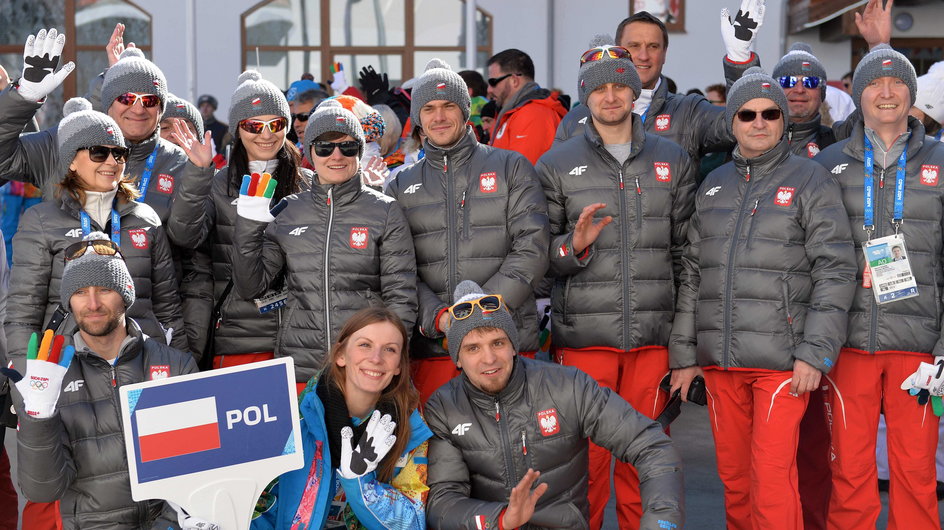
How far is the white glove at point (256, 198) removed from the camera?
4.59 metres

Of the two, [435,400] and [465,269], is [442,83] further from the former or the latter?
[435,400]

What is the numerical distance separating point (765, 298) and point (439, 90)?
166cm

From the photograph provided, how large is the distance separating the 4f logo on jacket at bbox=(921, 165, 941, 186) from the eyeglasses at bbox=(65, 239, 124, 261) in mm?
3296

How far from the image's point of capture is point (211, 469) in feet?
12.4

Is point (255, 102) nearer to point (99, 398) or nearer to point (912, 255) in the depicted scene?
point (99, 398)

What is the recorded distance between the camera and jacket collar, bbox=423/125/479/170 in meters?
4.95

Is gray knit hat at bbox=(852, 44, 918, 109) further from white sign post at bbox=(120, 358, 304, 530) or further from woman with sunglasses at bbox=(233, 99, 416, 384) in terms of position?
white sign post at bbox=(120, 358, 304, 530)

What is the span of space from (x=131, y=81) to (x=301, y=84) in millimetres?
3199

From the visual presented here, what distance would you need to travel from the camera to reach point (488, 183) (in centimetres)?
489

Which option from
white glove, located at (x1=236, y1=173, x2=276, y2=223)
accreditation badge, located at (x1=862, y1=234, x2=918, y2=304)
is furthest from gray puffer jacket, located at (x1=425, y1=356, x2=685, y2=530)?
accreditation badge, located at (x1=862, y1=234, x2=918, y2=304)

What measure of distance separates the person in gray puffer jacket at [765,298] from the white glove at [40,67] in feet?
9.65

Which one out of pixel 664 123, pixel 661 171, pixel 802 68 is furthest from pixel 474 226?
pixel 802 68

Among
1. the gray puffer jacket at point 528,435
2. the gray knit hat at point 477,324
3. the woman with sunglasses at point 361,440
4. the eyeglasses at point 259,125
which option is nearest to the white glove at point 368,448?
the woman with sunglasses at point 361,440

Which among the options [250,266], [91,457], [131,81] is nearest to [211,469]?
[91,457]
